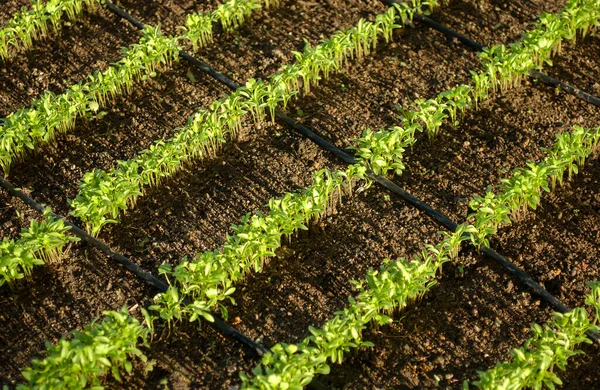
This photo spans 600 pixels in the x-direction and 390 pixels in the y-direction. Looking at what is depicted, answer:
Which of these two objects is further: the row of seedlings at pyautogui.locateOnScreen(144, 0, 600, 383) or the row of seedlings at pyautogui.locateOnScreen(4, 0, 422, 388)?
the row of seedlings at pyautogui.locateOnScreen(144, 0, 600, 383)

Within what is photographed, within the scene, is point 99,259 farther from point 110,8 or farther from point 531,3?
point 531,3

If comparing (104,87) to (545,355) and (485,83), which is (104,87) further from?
(545,355)

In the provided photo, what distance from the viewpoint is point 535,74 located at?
267 inches

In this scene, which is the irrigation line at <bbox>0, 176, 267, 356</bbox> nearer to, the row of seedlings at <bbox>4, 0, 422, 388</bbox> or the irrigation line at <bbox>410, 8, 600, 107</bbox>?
the row of seedlings at <bbox>4, 0, 422, 388</bbox>

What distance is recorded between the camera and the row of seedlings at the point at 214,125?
5.50 meters

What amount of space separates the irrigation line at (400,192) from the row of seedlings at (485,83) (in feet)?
0.34

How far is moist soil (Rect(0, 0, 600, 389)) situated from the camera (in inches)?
199

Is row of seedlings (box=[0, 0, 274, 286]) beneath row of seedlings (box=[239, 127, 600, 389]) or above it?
above

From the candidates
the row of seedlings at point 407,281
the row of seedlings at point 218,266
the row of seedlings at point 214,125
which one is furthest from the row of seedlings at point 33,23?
the row of seedlings at point 407,281

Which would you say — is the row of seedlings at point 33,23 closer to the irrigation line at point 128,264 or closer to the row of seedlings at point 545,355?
the irrigation line at point 128,264

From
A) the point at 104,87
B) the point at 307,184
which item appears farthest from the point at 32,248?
the point at 307,184

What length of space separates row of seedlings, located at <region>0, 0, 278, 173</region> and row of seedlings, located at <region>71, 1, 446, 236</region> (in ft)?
1.80

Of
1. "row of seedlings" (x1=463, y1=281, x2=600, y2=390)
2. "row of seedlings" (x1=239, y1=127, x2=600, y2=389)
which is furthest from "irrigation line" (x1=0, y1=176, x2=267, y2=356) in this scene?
"row of seedlings" (x1=463, y1=281, x2=600, y2=390)

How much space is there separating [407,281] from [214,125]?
182 cm
